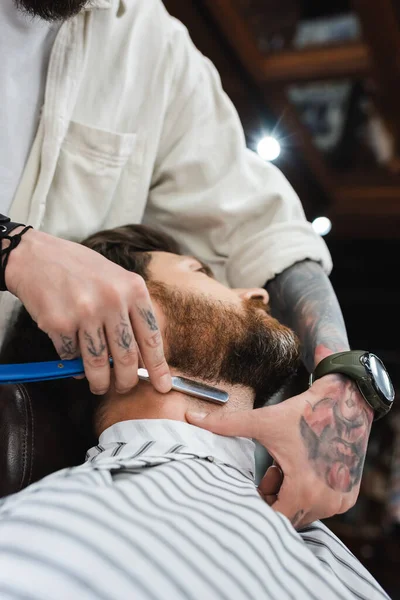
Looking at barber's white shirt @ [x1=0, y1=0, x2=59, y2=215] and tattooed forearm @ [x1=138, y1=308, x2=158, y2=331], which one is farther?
barber's white shirt @ [x1=0, y1=0, x2=59, y2=215]

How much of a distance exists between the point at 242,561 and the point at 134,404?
477mm

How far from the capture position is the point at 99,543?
0.86 m

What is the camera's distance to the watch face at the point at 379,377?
54.7 inches

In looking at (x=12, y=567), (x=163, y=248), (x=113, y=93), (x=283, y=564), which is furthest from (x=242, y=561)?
(x=113, y=93)

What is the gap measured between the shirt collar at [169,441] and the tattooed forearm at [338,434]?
0.15 meters

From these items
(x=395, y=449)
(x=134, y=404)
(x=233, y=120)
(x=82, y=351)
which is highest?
(x=233, y=120)

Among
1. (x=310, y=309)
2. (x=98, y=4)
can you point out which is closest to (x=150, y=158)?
(x=98, y=4)

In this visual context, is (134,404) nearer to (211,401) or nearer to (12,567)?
(211,401)

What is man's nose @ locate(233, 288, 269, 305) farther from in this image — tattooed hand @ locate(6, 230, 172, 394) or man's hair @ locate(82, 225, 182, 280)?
tattooed hand @ locate(6, 230, 172, 394)

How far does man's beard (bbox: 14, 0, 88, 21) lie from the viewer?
4.33 feet

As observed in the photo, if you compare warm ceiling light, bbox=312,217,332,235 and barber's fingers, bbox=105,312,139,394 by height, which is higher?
barber's fingers, bbox=105,312,139,394

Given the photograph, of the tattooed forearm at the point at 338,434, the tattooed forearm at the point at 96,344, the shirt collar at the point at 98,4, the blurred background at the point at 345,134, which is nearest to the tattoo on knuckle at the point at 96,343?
the tattooed forearm at the point at 96,344

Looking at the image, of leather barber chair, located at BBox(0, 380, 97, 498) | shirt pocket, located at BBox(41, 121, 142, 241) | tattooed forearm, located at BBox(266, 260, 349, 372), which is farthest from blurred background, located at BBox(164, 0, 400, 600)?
leather barber chair, located at BBox(0, 380, 97, 498)

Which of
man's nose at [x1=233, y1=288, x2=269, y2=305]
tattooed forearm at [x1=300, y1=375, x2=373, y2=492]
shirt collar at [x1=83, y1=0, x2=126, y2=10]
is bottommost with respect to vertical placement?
tattooed forearm at [x1=300, y1=375, x2=373, y2=492]
